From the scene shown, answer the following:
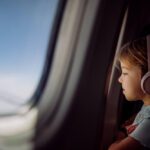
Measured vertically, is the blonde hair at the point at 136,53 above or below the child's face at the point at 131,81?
above

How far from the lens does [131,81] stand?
102 centimetres

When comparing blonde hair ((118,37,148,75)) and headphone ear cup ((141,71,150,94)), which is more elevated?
blonde hair ((118,37,148,75))

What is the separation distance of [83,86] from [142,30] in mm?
201

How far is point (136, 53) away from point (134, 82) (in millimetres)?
69

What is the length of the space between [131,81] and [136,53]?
0.22ft

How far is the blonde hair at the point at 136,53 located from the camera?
1.01 metres

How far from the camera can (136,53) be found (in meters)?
1.02

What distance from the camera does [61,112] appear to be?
1.05 metres

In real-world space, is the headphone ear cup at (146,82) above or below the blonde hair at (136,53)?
below

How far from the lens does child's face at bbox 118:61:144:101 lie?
102 centimetres

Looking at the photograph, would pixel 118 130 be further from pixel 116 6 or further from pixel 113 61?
pixel 116 6

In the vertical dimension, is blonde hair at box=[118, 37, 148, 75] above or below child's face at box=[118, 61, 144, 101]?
above

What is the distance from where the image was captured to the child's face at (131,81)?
1020 millimetres

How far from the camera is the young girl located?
1.00m
